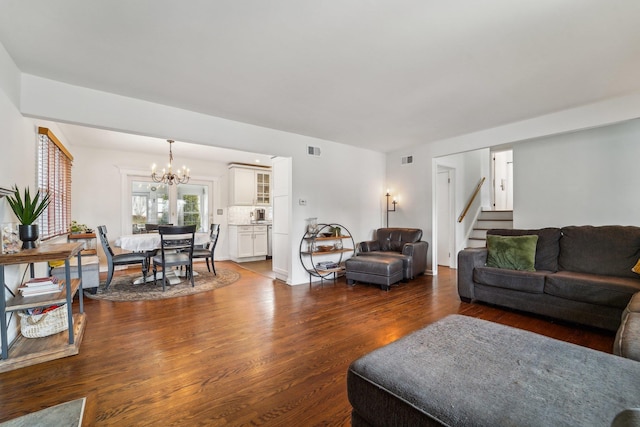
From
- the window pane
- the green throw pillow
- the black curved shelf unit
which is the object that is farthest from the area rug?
the green throw pillow

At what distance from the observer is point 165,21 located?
193cm

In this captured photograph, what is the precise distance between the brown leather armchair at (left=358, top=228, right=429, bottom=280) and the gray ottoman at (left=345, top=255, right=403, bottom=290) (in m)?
0.25

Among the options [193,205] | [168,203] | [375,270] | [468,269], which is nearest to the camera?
[468,269]

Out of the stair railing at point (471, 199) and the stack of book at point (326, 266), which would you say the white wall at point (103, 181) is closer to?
the stack of book at point (326, 266)

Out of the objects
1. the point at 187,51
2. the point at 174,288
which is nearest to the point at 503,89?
the point at 187,51

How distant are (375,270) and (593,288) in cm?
239

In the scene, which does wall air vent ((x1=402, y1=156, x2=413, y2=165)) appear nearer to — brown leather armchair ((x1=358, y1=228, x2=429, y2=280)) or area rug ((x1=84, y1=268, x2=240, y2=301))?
brown leather armchair ((x1=358, y1=228, x2=429, y2=280))

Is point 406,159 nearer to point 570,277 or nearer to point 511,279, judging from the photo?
point 511,279

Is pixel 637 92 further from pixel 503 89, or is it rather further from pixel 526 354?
pixel 526 354

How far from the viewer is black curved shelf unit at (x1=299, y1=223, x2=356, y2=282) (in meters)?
4.71

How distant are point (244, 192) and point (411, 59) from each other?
5.46 meters

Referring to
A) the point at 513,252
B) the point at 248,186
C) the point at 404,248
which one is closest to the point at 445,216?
the point at 404,248

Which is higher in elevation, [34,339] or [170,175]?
[170,175]

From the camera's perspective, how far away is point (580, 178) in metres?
3.87
